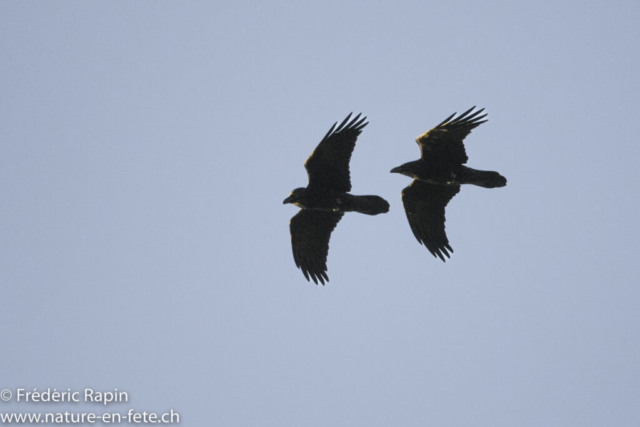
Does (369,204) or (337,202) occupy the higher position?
(337,202)

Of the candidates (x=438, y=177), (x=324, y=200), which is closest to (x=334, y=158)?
(x=324, y=200)

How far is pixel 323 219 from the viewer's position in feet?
64.5

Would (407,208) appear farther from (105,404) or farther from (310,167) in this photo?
(105,404)

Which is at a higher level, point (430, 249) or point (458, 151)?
point (458, 151)

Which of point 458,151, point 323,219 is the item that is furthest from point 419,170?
point 323,219

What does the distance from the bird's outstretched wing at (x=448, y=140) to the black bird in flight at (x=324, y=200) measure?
4.65ft

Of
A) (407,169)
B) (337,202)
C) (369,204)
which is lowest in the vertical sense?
(369,204)

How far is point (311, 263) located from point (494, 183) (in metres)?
4.04

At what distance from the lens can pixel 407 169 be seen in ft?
63.8

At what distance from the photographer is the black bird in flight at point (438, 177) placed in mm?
18984

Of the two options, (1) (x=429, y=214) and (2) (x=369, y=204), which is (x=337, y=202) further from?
(1) (x=429, y=214)

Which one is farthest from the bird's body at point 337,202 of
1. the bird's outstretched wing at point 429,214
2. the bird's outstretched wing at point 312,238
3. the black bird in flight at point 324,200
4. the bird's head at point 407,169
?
the bird's outstretched wing at point 429,214

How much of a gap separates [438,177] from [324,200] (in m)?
2.41

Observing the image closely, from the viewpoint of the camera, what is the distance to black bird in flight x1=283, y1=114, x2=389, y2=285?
61.1 feet
